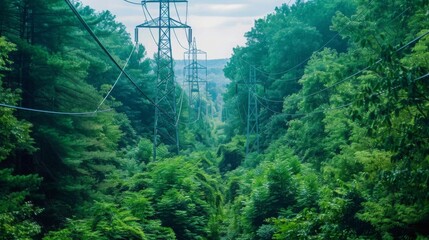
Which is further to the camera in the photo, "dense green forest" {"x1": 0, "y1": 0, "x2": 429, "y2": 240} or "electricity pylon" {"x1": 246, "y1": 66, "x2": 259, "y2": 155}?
"electricity pylon" {"x1": 246, "y1": 66, "x2": 259, "y2": 155}

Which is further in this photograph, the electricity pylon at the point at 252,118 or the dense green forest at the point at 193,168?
the electricity pylon at the point at 252,118

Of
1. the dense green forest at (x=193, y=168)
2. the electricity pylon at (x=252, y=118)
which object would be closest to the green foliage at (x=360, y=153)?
the dense green forest at (x=193, y=168)

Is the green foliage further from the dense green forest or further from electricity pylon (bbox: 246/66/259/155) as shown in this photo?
electricity pylon (bbox: 246/66/259/155)

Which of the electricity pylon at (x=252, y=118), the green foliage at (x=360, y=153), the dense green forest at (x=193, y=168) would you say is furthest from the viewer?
the electricity pylon at (x=252, y=118)

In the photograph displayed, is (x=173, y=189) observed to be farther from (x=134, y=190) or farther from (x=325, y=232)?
(x=325, y=232)

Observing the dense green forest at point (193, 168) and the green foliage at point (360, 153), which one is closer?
the green foliage at point (360, 153)

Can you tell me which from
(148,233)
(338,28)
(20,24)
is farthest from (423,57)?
(20,24)

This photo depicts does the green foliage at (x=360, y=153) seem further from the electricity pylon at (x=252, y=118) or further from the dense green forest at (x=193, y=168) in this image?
the electricity pylon at (x=252, y=118)

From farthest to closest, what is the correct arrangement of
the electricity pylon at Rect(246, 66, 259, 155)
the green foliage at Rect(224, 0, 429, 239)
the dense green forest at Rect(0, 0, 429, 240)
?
the electricity pylon at Rect(246, 66, 259, 155) < the dense green forest at Rect(0, 0, 429, 240) < the green foliage at Rect(224, 0, 429, 239)

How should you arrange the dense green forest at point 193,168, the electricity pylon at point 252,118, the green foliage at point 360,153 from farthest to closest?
1. the electricity pylon at point 252,118
2. the dense green forest at point 193,168
3. the green foliage at point 360,153

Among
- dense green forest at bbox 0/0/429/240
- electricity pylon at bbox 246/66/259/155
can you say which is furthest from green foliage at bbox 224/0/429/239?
electricity pylon at bbox 246/66/259/155

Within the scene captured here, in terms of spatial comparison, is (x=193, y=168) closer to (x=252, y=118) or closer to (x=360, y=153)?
(x=360, y=153)

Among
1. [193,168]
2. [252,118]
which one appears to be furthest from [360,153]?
[252,118]

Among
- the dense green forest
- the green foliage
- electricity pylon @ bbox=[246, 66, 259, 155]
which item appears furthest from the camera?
electricity pylon @ bbox=[246, 66, 259, 155]
